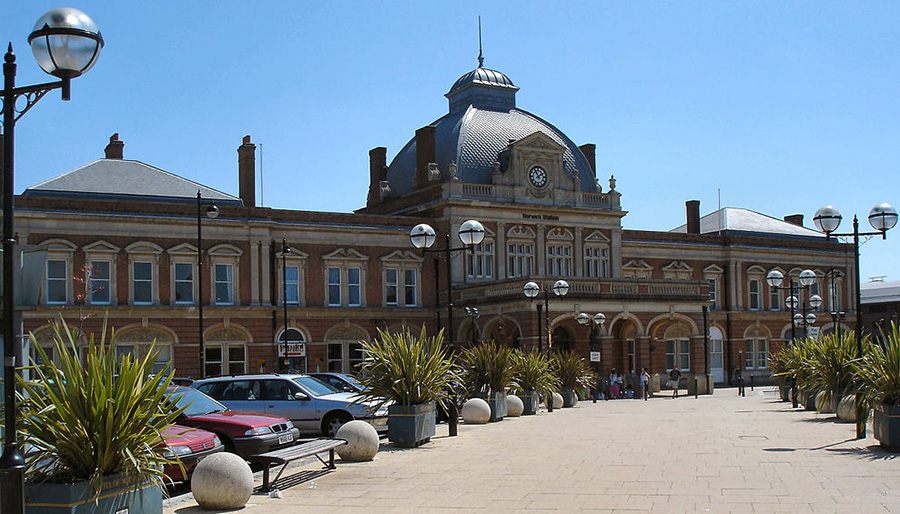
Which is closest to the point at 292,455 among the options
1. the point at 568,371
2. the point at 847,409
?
the point at 847,409

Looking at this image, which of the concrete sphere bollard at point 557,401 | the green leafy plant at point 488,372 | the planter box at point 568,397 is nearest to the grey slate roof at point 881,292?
the planter box at point 568,397

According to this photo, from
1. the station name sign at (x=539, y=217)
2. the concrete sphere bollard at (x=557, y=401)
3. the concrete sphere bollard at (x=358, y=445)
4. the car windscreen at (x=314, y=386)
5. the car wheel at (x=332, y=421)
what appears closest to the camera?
the concrete sphere bollard at (x=358, y=445)

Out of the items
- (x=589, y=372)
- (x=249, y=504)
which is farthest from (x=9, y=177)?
(x=589, y=372)

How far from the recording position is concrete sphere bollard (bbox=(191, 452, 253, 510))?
1299cm

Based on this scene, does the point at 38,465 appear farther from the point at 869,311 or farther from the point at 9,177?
the point at 869,311

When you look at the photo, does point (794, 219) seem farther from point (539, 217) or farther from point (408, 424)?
point (408, 424)

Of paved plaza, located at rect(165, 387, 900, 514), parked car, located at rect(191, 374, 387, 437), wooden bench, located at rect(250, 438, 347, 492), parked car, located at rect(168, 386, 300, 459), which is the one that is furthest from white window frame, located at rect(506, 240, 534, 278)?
wooden bench, located at rect(250, 438, 347, 492)

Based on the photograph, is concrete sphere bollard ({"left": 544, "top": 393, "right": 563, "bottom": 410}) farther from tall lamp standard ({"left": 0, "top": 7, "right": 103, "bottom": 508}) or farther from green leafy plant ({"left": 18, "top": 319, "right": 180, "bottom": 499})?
tall lamp standard ({"left": 0, "top": 7, "right": 103, "bottom": 508})

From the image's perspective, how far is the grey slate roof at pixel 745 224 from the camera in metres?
73.0

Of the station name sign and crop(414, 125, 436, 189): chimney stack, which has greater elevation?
crop(414, 125, 436, 189): chimney stack

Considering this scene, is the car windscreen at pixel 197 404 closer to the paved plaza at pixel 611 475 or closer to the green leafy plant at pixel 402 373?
the paved plaza at pixel 611 475

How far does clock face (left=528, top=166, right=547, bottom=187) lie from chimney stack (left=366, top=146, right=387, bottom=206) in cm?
1011

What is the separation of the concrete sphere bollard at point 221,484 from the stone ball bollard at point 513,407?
645 inches

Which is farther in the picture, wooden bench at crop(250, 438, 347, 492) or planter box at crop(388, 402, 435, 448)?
planter box at crop(388, 402, 435, 448)
